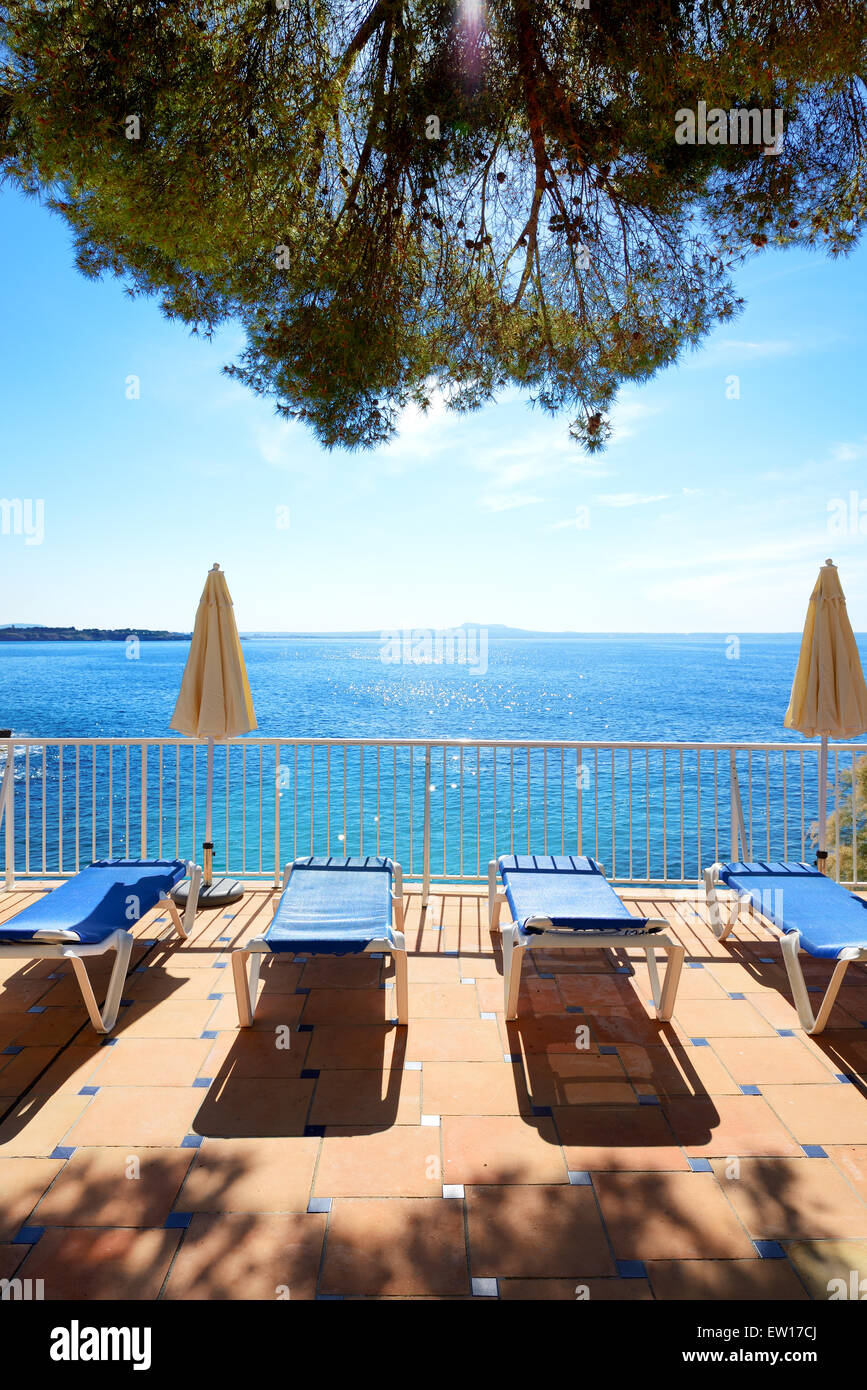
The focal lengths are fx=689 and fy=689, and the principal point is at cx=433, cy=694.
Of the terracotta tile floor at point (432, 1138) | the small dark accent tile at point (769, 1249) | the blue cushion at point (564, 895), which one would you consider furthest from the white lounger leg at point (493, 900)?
the small dark accent tile at point (769, 1249)

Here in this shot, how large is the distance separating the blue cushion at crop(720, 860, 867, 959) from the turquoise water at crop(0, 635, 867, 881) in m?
0.37

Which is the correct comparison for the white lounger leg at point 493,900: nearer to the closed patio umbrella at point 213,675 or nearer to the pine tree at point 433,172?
the closed patio umbrella at point 213,675

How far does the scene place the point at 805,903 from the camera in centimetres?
364

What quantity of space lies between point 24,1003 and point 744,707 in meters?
51.0

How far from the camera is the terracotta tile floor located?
1.86 metres

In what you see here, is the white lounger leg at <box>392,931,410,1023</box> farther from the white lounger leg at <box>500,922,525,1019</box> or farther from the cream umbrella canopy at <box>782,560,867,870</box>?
the cream umbrella canopy at <box>782,560,867,870</box>

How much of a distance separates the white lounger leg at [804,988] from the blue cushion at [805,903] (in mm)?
57

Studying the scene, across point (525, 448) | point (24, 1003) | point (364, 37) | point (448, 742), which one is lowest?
point (24, 1003)

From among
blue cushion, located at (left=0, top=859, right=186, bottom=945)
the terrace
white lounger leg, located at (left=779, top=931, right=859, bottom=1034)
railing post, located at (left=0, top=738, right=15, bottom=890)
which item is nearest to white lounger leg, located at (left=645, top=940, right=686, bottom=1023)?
the terrace

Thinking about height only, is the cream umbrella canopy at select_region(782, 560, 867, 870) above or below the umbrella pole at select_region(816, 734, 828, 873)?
above
